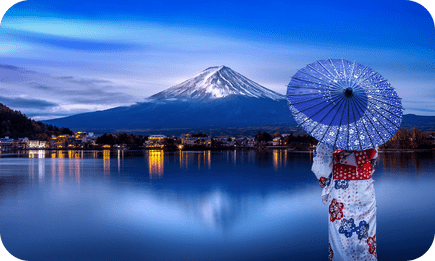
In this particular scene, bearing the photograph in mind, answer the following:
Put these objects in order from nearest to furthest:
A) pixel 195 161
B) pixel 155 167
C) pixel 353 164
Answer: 1. pixel 353 164
2. pixel 155 167
3. pixel 195 161

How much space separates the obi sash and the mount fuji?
44.5 meters

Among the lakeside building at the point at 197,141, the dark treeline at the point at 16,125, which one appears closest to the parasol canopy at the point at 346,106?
the dark treeline at the point at 16,125

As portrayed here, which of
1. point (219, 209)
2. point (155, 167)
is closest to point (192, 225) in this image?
point (219, 209)

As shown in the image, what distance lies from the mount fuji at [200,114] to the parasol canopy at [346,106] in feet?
147

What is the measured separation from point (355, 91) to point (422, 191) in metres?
5.33

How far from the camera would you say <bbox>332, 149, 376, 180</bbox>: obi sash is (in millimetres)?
2662

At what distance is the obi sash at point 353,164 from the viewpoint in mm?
2662

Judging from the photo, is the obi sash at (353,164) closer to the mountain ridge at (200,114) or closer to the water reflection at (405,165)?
the water reflection at (405,165)

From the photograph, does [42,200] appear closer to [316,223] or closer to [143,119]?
[316,223]

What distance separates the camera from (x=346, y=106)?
2383 millimetres

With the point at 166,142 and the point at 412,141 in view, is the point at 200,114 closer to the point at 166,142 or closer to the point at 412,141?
the point at 166,142

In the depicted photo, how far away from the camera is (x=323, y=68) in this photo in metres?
2.54

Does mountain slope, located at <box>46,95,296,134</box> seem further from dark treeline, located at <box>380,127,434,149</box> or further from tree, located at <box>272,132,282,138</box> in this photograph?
dark treeline, located at <box>380,127,434,149</box>

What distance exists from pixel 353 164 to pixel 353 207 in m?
0.30
